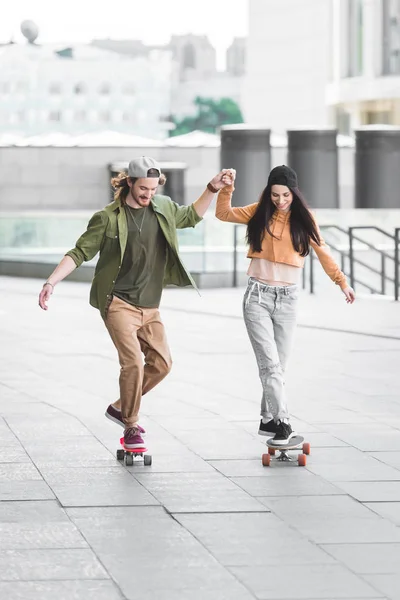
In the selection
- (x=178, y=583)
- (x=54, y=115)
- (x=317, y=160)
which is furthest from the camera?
(x=54, y=115)

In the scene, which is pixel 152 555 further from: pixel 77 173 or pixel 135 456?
pixel 77 173

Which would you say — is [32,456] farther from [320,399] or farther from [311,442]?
[320,399]

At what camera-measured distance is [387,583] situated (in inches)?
219

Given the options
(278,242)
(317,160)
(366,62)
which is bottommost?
(317,160)

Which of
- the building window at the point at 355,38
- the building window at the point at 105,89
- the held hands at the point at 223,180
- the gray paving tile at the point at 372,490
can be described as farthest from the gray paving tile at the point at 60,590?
the building window at the point at 105,89

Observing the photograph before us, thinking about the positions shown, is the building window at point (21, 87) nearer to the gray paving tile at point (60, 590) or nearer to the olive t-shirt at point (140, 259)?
the olive t-shirt at point (140, 259)

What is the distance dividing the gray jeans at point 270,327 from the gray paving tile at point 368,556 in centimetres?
215

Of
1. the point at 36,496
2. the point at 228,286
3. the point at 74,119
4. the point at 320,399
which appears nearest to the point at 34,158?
the point at 228,286

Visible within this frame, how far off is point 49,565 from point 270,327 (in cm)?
287

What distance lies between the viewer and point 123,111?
176125mm

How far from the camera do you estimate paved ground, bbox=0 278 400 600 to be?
566 centimetres

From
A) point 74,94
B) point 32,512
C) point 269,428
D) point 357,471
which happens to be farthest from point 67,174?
point 74,94

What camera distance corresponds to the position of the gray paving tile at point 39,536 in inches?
243

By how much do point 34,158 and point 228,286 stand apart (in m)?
19.4
